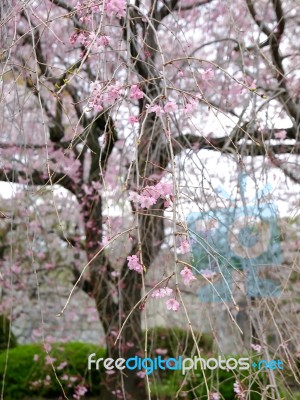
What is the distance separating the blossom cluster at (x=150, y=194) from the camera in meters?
1.67

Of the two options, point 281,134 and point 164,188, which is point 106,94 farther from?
point 281,134

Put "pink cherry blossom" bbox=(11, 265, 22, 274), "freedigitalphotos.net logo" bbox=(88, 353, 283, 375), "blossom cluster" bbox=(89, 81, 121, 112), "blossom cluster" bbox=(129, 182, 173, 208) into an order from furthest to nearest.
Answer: "pink cherry blossom" bbox=(11, 265, 22, 274) < "freedigitalphotos.net logo" bbox=(88, 353, 283, 375) < "blossom cluster" bbox=(89, 81, 121, 112) < "blossom cluster" bbox=(129, 182, 173, 208)

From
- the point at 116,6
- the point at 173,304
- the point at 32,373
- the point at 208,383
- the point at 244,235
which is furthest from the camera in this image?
the point at 32,373

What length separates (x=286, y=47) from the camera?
503cm

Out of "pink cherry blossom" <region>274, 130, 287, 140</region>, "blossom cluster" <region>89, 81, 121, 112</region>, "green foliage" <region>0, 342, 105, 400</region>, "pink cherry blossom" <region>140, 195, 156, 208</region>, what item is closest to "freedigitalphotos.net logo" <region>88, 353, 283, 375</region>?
"pink cherry blossom" <region>140, 195, 156, 208</region>

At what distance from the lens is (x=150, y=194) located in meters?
1.72

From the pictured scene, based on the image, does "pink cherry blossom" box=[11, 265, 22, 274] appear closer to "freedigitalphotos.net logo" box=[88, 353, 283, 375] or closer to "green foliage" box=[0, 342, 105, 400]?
"green foliage" box=[0, 342, 105, 400]

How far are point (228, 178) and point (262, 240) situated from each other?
127 centimetres

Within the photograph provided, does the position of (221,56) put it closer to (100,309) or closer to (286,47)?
(286,47)

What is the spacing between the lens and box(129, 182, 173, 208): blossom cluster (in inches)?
65.7

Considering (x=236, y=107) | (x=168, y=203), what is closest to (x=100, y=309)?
(x=236, y=107)

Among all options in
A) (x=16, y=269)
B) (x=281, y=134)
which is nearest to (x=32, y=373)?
(x=16, y=269)

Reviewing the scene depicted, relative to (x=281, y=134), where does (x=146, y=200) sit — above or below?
below

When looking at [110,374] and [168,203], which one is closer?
[168,203]
